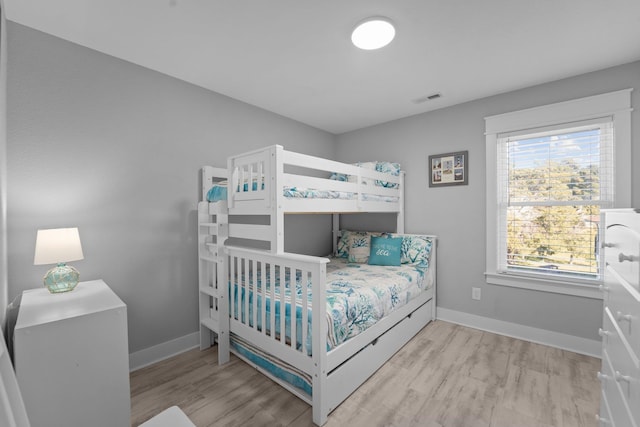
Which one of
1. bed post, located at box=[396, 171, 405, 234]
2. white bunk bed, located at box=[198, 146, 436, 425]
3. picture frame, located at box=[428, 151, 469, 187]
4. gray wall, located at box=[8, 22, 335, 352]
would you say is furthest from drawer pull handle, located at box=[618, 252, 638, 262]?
gray wall, located at box=[8, 22, 335, 352]

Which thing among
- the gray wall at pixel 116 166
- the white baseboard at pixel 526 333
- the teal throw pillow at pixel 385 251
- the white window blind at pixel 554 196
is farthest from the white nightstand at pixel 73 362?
the white window blind at pixel 554 196

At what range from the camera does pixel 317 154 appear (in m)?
3.92

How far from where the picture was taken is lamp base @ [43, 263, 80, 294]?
65.6 inches

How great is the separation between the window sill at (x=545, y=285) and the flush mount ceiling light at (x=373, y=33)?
2422 millimetres

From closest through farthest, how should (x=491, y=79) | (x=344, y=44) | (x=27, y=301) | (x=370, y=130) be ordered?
(x=27, y=301) < (x=344, y=44) < (x=491, y=79) < (x=370, y=130)

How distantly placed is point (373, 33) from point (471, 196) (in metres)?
2.00

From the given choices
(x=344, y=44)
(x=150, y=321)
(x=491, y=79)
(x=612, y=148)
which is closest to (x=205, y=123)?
(x=344, y=44)

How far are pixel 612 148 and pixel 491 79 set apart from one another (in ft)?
3.66

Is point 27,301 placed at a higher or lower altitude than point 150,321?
higher

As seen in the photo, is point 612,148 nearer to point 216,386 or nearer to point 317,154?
point 317,154

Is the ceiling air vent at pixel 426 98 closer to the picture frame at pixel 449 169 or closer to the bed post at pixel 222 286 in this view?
the picture frame at pixel 449 169

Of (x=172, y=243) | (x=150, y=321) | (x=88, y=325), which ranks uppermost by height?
(x=172, y=243)

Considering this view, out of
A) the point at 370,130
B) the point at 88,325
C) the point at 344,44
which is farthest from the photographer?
the point at 370,130

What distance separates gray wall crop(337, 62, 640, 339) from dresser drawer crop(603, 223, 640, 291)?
1637 millimetres
